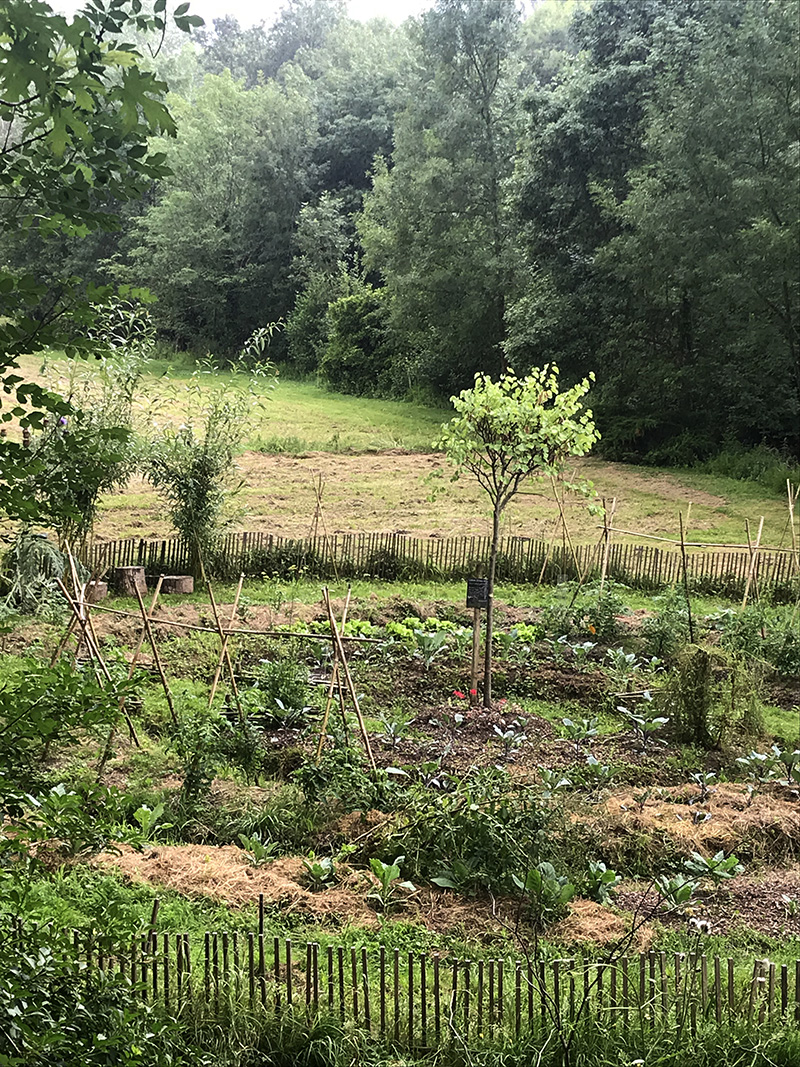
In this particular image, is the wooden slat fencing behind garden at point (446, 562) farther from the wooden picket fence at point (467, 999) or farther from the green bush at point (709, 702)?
the wooden picket fence at point (467, 999)

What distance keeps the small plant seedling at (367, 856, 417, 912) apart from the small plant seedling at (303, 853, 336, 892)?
0.21m

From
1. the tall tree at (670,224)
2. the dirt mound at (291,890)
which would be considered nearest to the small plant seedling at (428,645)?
the dirt mound at (291,890)

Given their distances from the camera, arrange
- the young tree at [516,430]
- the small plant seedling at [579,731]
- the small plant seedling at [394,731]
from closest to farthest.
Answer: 1. the small plant seedling at [394,731]
2. the small plant seedling at [579,731]
3. the young tree at [516,430]

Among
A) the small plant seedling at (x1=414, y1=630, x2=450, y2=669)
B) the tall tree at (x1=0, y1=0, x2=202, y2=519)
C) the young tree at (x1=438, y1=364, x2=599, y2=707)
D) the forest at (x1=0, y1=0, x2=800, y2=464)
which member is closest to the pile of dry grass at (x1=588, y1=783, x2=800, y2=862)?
the young tree at (x1=438, y1=364, x2=599, y2=707)

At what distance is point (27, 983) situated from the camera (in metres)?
2.11

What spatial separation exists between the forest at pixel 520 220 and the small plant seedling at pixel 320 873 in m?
9.09

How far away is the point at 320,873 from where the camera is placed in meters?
4.86

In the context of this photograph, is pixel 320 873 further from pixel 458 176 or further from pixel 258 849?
pixel 458 176

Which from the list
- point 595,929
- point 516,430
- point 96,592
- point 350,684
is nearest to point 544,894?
point 595,929

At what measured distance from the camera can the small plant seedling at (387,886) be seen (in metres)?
4.76

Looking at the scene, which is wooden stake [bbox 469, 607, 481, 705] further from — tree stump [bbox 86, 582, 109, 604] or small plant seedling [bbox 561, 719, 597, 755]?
tree stump [bbox 86, 582, 109, 604]

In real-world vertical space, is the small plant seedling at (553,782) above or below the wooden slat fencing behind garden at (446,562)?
below

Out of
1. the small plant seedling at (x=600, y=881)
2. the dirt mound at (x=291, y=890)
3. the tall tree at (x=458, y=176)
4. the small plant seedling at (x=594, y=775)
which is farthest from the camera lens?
the tall tree at (x=458, y=176)

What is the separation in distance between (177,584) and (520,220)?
1624 cm
